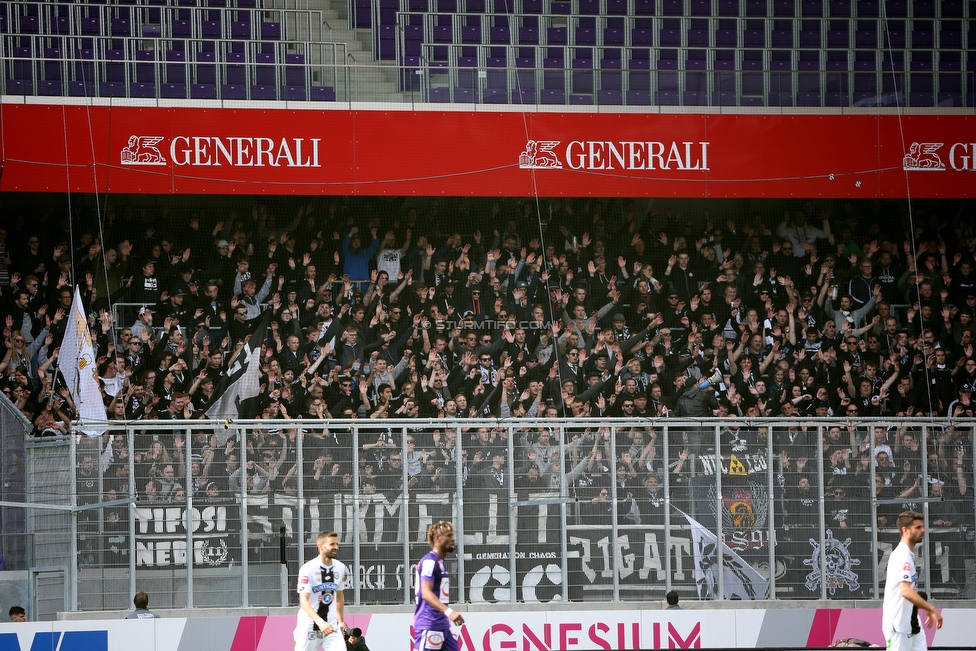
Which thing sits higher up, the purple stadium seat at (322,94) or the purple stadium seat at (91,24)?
the purple stadium seat at (91,24)

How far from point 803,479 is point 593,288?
5413 millimetres

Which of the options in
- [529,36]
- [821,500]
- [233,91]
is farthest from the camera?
[529,36]

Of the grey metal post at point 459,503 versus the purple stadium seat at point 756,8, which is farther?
the purple stadium seat at point 756,8

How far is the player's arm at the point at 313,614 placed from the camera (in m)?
9.05

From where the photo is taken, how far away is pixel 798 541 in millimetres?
13391

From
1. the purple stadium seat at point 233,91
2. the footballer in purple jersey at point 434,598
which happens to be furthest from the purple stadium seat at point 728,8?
the footballer in purple jersey at point 434,598

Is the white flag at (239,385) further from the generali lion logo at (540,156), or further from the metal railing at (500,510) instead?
the generali lion logo at (540,156)

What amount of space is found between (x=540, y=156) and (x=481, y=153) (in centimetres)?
88

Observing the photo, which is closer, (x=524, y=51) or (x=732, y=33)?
(x=524, y=51)

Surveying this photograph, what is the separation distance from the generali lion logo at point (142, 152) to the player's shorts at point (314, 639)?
9821 millimetres

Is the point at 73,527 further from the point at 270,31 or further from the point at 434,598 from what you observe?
the point at 270,31

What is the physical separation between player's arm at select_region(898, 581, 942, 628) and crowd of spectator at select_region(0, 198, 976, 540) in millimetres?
7695

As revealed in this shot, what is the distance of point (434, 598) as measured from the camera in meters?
8.57

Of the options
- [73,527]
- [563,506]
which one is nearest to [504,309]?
[563,506]
